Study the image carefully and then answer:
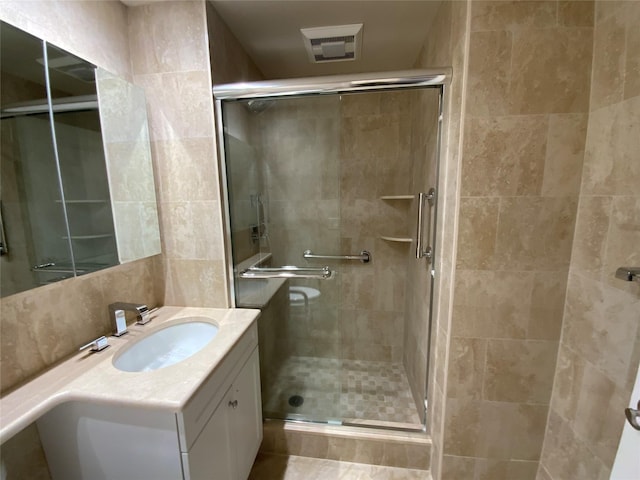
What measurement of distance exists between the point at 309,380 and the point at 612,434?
1499 millimetres

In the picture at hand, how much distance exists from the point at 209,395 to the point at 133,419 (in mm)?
224

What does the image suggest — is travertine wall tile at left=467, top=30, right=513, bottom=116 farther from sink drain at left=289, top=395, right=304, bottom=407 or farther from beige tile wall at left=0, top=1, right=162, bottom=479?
sink drain at left=289, top=395, right=304, bottom=407

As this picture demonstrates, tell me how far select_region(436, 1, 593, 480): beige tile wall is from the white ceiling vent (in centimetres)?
74

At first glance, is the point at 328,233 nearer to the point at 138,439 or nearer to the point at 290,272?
the point at 290,272

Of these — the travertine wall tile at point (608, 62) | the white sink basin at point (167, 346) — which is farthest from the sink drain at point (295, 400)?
the travertine wall tile at point (608, 62)

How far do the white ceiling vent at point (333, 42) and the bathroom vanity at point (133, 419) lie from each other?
181 cm

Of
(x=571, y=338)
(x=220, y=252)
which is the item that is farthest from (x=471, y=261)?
(x=220, y=252)

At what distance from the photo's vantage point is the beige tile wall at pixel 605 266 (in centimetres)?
85

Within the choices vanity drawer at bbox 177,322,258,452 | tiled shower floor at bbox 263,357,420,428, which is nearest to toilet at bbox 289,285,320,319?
tiled shower floor at bbox 263,357,420,428

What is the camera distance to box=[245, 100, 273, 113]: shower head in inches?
57.8

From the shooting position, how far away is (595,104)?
967 millimetres

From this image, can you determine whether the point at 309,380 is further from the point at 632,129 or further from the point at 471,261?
the point at 632,129

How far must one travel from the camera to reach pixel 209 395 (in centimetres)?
90

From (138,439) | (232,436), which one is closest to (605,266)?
(232,436)
